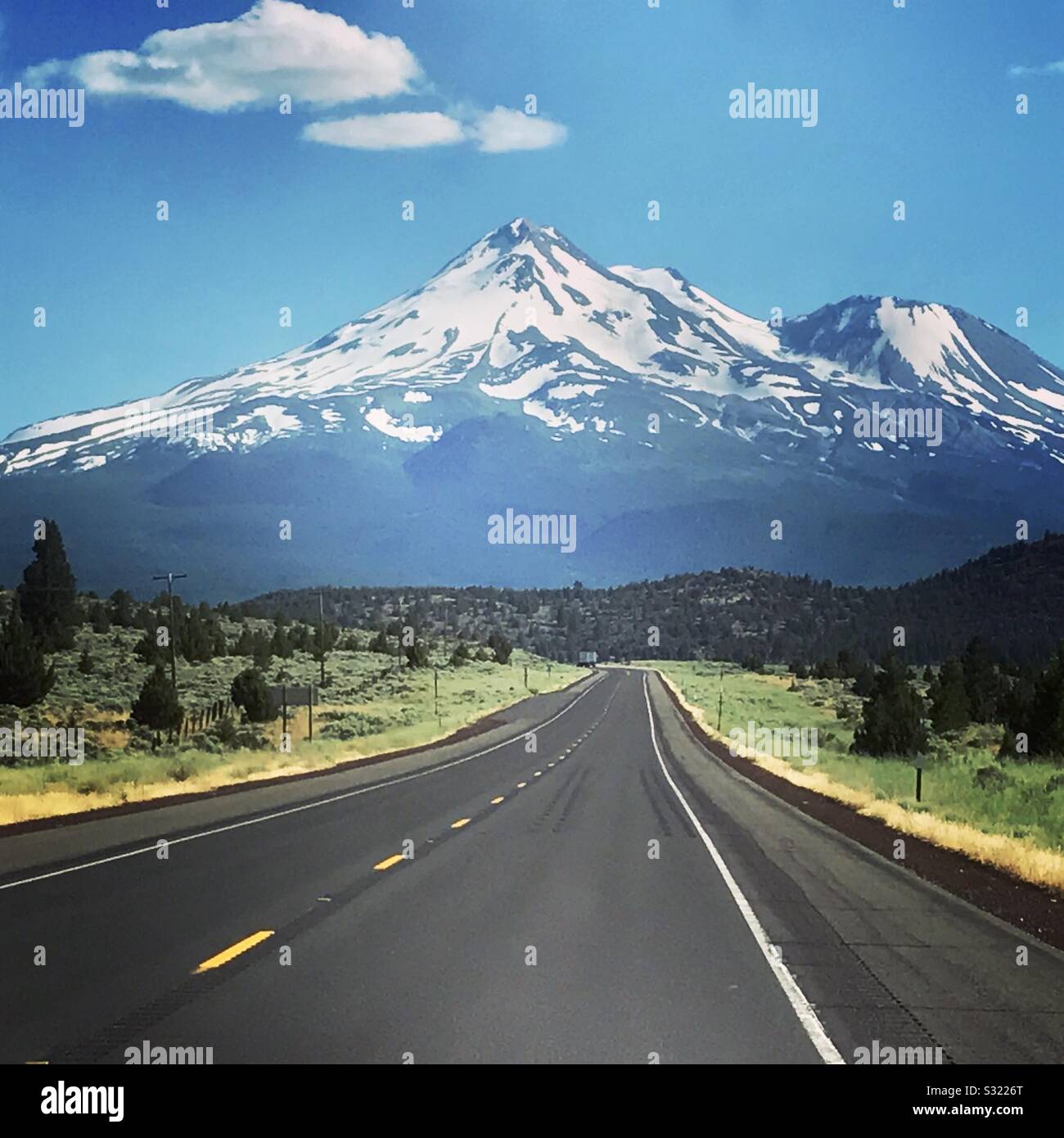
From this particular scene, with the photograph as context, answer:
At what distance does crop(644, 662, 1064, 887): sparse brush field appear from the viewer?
693 inches

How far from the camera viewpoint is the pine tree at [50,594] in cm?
7894

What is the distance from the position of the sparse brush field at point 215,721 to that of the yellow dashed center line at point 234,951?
38.2 ft

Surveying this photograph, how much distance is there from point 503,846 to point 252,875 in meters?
4.22

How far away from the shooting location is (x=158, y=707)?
5247 centimetres

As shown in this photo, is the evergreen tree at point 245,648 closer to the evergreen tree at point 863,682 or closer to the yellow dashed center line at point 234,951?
the evergreen tree at point 863,682

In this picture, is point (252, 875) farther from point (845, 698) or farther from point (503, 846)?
point (845, 698)

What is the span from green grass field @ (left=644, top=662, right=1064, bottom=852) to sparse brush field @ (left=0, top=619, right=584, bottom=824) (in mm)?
14317

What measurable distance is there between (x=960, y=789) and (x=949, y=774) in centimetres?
589

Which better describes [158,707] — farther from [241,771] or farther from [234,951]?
[234,951]

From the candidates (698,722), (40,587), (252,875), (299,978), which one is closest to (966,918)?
(299,978)

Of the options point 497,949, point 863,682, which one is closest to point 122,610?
point 863,682

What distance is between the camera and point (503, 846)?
17.9 m

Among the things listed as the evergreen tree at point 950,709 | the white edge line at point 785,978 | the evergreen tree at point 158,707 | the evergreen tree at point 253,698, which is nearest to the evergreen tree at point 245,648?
the evergreen tree at point 253,698

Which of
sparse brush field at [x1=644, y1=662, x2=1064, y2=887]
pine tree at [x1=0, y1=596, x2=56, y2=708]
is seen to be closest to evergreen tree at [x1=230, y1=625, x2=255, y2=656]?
sparse brush field at [x1=644, y1=662, x2=1064, y2=887]
